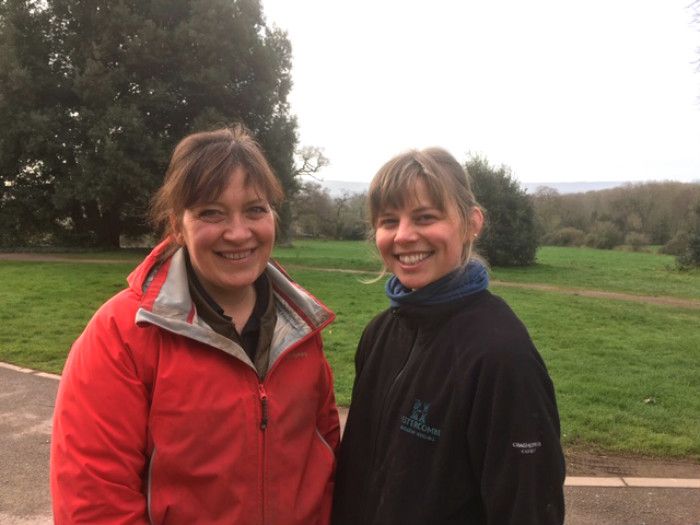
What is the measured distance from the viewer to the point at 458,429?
64.3 inches

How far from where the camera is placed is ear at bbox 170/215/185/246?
189 cm

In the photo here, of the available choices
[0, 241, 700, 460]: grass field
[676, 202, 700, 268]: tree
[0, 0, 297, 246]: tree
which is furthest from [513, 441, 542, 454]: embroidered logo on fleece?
[676, 202, 700, 268]: tree

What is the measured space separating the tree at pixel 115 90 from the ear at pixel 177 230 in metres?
17.6

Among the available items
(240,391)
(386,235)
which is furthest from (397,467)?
(386,235)

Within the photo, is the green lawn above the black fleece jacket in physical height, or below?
below

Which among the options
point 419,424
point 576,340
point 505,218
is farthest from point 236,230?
point 505,218

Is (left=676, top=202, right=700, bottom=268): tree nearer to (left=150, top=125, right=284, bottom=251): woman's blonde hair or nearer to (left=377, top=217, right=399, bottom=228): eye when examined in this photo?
(left=377, top=217, right=399, bottom=228): eye

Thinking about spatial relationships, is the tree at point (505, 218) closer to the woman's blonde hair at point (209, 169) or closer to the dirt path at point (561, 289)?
the dirt path at point (561, 289)

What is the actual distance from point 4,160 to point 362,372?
71.8 feet

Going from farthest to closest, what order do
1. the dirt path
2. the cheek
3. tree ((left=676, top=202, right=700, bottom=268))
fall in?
tree ((left=676, top=202, right=700, bottom=268)) < the dirt path < the cheek

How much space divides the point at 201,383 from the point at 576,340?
27.9ft

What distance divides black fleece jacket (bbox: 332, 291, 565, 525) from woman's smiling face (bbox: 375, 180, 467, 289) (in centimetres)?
13

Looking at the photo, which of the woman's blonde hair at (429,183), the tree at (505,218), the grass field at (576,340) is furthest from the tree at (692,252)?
the woman's blonde hair at (429,183)

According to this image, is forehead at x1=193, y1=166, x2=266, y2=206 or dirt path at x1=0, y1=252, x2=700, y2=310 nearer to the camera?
forehead at x1=193, y1=166, x2=266, y2=206
